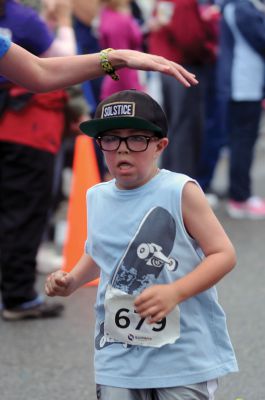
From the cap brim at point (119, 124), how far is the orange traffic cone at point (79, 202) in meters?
3.50

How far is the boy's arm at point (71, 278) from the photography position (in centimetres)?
303

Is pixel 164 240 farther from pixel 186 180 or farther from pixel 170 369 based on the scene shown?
pixel 170 369

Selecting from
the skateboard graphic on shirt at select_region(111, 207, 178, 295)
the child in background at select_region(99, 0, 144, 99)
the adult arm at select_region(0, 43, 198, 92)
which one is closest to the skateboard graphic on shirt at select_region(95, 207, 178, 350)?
the skateboard graphic on shirt at select_region(111, 207, 178, 295)

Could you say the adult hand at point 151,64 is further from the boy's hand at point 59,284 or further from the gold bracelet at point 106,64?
the boy's hand at point 59,284

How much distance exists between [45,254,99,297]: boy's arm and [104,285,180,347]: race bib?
0.13m

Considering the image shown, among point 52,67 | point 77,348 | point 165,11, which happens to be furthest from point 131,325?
point 165,11

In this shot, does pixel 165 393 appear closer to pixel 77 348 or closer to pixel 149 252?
pixel 149 252

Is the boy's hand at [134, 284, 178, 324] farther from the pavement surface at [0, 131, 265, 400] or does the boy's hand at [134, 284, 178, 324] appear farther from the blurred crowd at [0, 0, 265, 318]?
the blurred crowd at [0, 0, 265, 318]

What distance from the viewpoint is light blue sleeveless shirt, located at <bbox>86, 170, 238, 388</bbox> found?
2920 millimetres

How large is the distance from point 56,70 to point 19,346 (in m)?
2.12

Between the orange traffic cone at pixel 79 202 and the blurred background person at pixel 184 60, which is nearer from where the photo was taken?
the orange traffic cone at pixel 79 202

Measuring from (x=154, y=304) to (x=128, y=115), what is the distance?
23.5 inches

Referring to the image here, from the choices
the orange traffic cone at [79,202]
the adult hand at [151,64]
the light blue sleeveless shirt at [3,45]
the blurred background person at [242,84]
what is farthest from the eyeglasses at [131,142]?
the blurred background person at [242,84]

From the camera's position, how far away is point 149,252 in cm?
292
